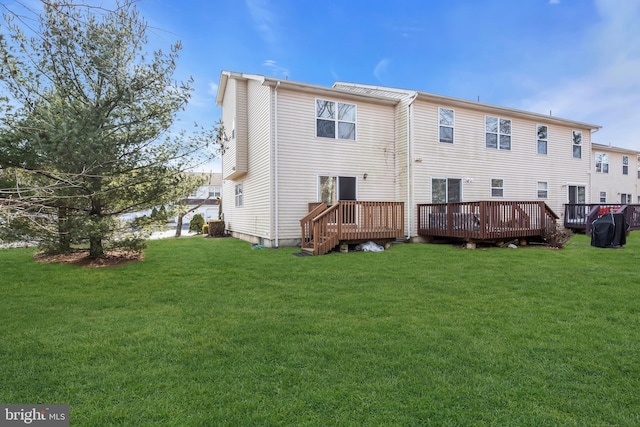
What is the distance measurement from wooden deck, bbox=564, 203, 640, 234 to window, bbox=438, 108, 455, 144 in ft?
22.2

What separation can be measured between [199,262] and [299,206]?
12.7ft

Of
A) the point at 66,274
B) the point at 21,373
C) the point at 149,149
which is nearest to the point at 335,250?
the point at 149,149

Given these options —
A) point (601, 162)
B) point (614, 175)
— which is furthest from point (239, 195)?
point (614, 175)

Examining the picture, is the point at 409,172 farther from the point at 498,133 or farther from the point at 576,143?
the point at 576,143

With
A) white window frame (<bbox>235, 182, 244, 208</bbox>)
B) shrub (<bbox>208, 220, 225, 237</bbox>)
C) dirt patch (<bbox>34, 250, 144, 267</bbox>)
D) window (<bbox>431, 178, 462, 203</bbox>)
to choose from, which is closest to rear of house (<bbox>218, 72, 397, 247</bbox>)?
white window frame (<bbox>235, 182, 244, 208</bbox>)

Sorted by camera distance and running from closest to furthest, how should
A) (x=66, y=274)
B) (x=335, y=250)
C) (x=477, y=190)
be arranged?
(x=66, y=274) < (x=335, y=250) < (x=477, y=190)

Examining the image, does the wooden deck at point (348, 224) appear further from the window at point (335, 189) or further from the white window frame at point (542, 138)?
the white window frame at point (542, 138)

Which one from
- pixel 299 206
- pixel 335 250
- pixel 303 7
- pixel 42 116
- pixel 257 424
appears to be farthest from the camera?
Answer: pixel 299 206

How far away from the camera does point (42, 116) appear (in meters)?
5.03

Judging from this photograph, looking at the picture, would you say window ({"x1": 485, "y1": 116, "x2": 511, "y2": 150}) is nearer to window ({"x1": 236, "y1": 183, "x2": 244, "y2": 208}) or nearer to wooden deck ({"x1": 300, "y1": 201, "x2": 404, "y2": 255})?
wooden deck ({"x1": 300, "y1": 201, "x2": 404, "y2": 255})

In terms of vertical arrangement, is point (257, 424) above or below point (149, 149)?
below

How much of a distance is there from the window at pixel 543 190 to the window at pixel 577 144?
2.50m

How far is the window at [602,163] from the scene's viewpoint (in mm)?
20422

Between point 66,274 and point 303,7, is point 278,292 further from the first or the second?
point 303,7
